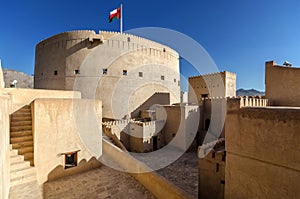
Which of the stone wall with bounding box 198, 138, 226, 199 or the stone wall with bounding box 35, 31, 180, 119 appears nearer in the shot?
the stone wall with bounding box 198, 138, 226, 199

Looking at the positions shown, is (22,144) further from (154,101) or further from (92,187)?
(154,101)

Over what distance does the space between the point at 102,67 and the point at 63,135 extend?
35.8 ft

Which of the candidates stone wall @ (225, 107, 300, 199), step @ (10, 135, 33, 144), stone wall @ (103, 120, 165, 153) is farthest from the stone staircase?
stone wall @ (103, 120, 165, 153)

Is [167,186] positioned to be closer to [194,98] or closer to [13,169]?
[13,169]

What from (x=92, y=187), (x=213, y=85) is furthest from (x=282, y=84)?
(x=92, y=187)

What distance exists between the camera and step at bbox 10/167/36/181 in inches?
165

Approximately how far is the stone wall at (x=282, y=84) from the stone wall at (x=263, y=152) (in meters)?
5.20

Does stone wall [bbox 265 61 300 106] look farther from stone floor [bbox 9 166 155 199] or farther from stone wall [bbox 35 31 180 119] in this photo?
stone wall [bbox 35 31 180 119]

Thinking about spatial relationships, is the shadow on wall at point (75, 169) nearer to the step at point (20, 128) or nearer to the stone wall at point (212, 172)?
the step at point (20, 128)

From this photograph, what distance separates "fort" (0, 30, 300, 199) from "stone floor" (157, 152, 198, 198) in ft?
1.47

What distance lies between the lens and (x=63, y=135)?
17.1 ft

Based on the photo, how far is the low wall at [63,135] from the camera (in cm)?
479

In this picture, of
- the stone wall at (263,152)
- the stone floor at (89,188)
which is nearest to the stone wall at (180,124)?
the stone floor at (89,188)

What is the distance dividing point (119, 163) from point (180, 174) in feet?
14.0
